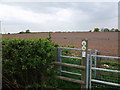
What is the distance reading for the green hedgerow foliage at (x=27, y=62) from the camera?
13.4 ft

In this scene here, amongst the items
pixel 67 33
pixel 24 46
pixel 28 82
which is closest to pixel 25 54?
pixel 24 46

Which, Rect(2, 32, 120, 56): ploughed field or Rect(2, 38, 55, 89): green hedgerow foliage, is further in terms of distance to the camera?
Rect(2, 32, 120, 56): ploughed field

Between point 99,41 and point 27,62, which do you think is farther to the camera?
point 99,41

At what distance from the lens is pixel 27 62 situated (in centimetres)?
411

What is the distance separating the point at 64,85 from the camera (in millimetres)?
4598

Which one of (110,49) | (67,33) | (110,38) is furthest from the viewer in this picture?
(67,33)

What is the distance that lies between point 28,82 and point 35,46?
3.66ft

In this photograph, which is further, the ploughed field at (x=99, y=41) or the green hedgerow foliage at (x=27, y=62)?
the ploughed field at (x=99, y=41)

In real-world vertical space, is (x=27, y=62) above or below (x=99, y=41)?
below

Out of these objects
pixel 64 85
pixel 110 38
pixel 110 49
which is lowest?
pixel 64 85

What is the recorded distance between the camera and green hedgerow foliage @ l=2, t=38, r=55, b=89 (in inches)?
161

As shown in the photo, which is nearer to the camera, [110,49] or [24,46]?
[24,46]

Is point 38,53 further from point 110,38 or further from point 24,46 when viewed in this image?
point 110,38

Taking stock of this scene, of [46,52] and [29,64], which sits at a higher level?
[46,52]
